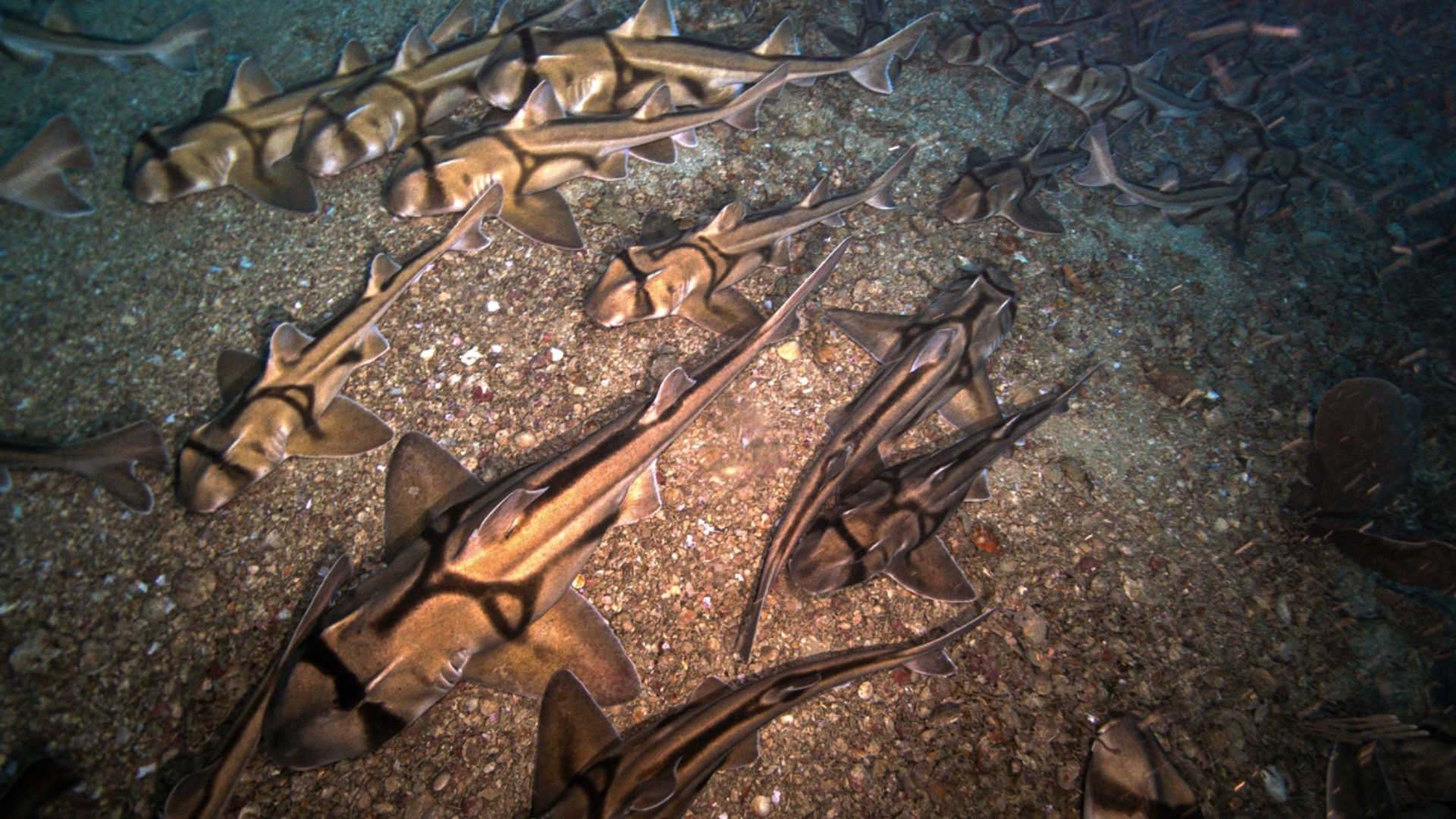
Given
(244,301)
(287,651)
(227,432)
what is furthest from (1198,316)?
(244,301)

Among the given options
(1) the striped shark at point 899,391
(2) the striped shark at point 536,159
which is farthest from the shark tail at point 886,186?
(2) the striped shark at point 536,159

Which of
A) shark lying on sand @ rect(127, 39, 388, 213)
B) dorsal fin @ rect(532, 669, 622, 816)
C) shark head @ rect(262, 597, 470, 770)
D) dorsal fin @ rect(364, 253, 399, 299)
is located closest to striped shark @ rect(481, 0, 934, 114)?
shark lying on sand @ rect(127, 39, 388, 213)

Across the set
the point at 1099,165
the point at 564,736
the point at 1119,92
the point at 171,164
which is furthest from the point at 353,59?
the point at 1119,92

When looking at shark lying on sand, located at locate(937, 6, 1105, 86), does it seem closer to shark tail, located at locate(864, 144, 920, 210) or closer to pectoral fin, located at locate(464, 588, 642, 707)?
shark tail, located at locate(864, 144, 920, 210)

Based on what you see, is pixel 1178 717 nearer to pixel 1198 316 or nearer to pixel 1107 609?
pixel 1107 609

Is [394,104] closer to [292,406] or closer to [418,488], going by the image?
[292,406]

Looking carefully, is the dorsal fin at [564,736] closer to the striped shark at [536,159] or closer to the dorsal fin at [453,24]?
the striped shark at [536,159]
